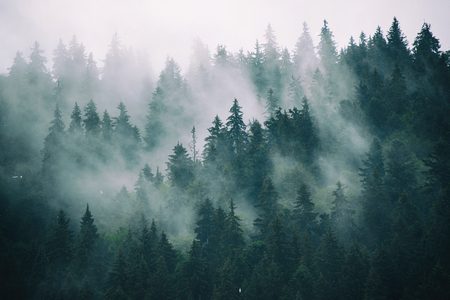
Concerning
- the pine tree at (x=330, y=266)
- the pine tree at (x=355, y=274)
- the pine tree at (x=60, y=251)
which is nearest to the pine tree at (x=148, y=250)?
the pine tree at (x=60, y=251)

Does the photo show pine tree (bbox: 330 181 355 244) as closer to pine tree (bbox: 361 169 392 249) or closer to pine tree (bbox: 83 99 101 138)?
pine tree (bbox: 361 169 392 249)

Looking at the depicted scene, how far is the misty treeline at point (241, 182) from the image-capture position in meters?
33.4

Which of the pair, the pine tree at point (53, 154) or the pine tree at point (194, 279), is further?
the pine tree at point (53, 154)

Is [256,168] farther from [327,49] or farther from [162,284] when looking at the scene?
[327,49]

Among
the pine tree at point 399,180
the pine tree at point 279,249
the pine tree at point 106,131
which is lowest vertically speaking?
the pine tree at point 279,249

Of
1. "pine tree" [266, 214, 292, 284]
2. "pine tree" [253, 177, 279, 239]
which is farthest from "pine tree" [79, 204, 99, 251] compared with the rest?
"pine tree" [266, 214, 292, 284]

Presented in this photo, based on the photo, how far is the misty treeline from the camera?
110 feet

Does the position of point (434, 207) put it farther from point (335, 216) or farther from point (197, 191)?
point (197, 191)

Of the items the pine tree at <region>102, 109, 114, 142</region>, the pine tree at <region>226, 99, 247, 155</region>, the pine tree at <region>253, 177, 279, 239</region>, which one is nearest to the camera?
the pine tree at <region>253, 177, 279, 239</region>

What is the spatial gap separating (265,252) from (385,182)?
53.9ft

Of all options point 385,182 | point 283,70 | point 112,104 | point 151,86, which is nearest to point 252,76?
point 283,70

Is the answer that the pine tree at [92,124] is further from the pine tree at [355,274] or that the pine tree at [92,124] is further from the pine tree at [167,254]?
the pine tree at [355,274]

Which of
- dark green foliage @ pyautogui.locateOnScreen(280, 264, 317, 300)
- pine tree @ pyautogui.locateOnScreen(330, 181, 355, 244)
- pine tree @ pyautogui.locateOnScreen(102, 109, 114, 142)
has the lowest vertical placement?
dark green foliage @ pyautogui.locateOnScreen(280, 264, 317, 300)

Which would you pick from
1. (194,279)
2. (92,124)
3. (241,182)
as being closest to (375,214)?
(241,182)
